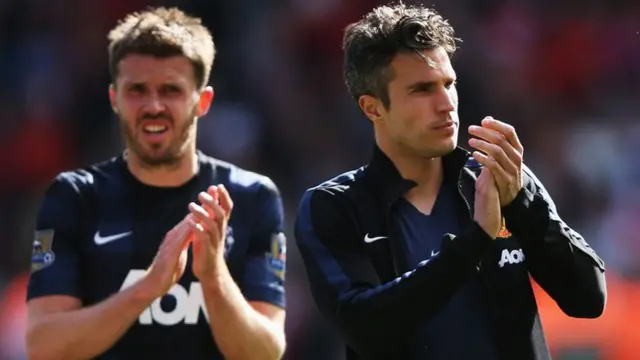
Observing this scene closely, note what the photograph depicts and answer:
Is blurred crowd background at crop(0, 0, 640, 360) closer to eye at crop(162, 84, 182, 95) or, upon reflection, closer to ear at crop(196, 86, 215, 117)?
ear at crop(196, 86, 215, 117)

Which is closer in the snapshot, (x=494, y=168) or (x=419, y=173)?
(x=494, y=168)

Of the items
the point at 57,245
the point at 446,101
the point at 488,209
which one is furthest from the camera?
the point at 57,245

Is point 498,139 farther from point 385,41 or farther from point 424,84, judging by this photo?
point 385,41

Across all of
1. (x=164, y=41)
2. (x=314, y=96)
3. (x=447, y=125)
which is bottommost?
(x=447, y=125)

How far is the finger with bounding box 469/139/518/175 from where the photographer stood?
3367 mm

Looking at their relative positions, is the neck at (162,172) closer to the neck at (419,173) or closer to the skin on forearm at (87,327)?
the skin on forearm at (87,327)

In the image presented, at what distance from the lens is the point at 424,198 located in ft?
12.4

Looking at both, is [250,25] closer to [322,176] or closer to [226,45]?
[226,45]

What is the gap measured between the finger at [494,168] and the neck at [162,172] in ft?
4.75

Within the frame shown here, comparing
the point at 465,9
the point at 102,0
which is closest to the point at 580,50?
the point at 465,9

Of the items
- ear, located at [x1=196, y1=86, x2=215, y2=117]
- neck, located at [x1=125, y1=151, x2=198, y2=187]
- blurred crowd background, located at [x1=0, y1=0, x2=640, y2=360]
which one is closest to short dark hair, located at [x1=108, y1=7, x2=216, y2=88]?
ear, located at [x1=196, y1=86, x2=215, y2=117]

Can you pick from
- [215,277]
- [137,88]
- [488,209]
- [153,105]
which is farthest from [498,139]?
[137,88]

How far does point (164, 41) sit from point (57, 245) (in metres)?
0.82

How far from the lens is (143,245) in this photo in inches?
174
